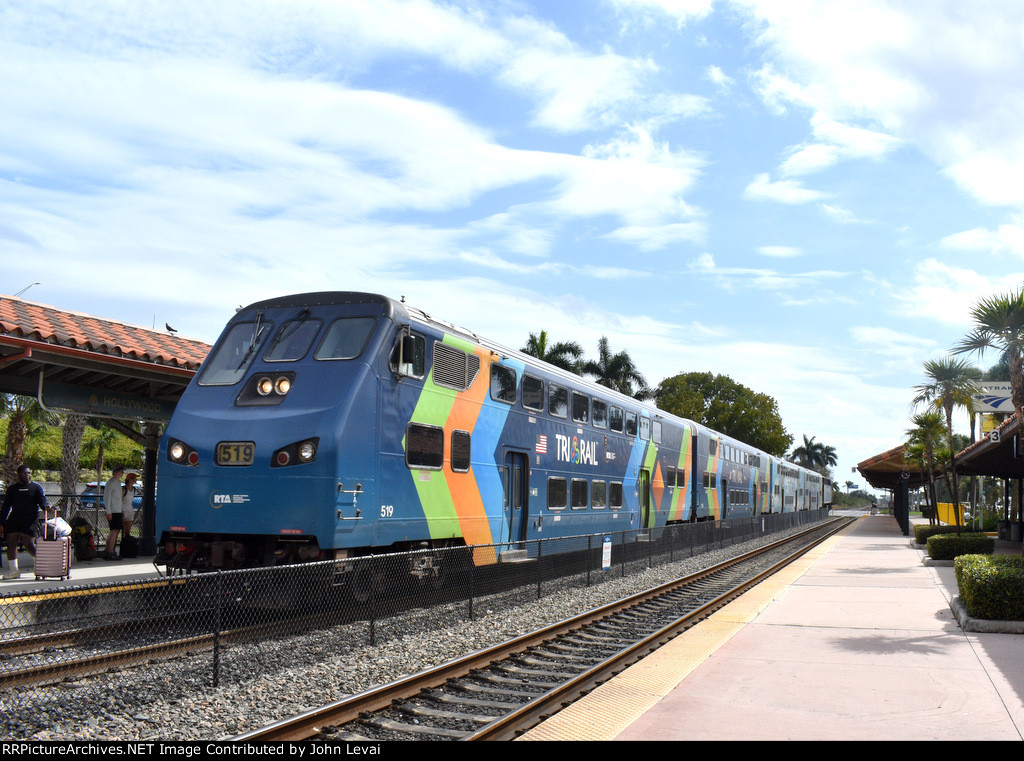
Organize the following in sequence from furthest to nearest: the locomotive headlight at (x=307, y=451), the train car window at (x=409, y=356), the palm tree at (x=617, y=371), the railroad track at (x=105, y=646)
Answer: the palm tree at (x=617, y=371), the train car window at (x=409, y=356), the locomotive headlight at (x=307, y=451), the railroad track at (x=105, y=646)

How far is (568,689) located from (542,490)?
25.0ft

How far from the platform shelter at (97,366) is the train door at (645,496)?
35.3ft

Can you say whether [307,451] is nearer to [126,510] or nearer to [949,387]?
[126,510]

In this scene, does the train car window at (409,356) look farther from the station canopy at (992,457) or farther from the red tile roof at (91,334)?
the station canopy at (992,457)

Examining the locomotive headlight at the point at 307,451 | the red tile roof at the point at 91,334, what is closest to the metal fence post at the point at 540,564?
the locomotive headlight at the point at 307,451

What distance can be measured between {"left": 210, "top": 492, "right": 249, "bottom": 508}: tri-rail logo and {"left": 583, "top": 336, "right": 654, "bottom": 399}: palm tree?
143 ft

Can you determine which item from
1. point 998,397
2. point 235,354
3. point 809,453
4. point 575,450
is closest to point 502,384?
point 575,450

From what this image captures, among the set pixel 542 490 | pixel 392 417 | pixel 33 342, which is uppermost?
pixel 33 342

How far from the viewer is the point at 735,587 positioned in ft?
51.9

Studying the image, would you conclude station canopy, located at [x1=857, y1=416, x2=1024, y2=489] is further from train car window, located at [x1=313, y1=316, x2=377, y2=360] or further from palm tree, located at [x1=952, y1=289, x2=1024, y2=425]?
train car window, located at [x1=313, y1=316, x2=377, y2=360]

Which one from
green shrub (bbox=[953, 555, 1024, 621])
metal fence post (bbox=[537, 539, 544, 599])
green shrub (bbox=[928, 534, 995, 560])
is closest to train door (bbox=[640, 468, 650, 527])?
green shrub (bbox=[928, 534, 995, 560])

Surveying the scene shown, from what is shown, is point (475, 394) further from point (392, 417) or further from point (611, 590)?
point (611, 590)

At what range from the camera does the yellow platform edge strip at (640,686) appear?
6.55 metres
